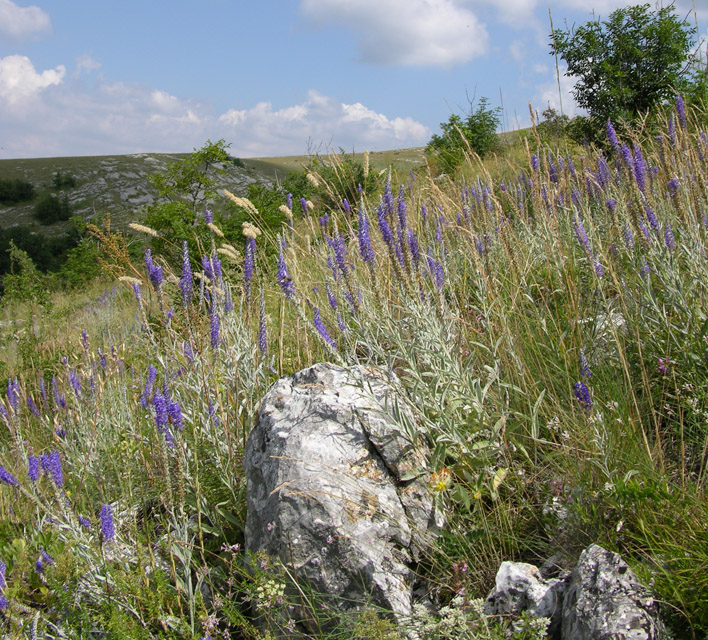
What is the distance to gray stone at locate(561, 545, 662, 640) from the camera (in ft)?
4.64

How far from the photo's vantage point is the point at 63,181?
54812mm

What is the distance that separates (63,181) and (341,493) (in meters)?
63.6

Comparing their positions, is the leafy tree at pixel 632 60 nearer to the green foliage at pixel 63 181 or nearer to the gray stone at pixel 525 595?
the gray stone at pixel 525 595

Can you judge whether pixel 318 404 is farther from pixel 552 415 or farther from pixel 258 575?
pixel 552 415

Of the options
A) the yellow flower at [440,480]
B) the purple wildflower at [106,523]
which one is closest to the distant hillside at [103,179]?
the yellow flower at [440,480]

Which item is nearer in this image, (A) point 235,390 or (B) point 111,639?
(B) point 111,639

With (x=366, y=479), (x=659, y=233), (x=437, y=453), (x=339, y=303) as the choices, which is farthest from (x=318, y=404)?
(x=659, y=233)

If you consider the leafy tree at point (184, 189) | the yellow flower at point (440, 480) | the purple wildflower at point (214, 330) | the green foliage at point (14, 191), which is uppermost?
the green foliage at point (14, 191)

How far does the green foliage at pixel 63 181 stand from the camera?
5428 centimetres

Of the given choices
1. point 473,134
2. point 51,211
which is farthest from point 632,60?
point 51,211

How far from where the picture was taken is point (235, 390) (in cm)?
273

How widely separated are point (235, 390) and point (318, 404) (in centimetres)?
58

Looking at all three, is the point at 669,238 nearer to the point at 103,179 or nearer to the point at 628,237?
the point at 628,237

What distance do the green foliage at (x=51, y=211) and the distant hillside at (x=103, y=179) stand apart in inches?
31.0
